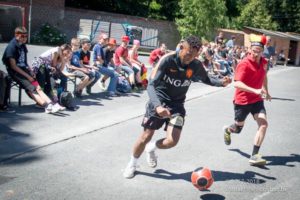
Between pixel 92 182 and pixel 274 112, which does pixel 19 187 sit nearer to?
pixel 92 182

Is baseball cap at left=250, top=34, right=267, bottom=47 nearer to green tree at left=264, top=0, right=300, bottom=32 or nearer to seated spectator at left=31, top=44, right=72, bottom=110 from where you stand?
seated spectator at left=31, top=44, right=72, bottom=110

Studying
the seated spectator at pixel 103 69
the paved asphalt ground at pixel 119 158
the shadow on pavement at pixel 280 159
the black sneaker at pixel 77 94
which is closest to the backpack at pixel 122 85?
the seated spectator at pixel 103 69

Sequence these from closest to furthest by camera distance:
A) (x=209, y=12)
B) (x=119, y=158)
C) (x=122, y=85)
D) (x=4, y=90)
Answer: (x=119, y=158) < (x=4, y=90) < (x=122, y=85) < (x=209, y=12)

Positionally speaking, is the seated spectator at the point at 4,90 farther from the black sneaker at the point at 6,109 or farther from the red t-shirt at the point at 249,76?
the red t-shirt at the point at 249,76

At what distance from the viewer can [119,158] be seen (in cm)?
612

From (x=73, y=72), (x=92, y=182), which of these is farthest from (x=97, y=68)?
(x=92, y=182)

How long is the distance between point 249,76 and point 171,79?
5.81ft

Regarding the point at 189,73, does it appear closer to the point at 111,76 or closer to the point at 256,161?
the point at 256,161

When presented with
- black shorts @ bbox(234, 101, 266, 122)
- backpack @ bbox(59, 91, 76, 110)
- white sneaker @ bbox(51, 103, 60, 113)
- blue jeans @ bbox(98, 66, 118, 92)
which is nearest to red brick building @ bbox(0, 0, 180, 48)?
blue jeans @ bbox(98, 66, 118, 92)

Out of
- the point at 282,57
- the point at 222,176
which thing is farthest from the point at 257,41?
the point at 282,57

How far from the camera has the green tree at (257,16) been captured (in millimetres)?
50031

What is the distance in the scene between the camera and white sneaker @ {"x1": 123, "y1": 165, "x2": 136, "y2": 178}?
17.5 ft

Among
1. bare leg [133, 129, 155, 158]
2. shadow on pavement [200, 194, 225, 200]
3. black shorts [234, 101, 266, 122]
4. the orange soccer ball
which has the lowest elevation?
shadow on pavement [200, 194, 225, 200]

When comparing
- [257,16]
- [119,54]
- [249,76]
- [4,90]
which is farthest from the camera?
→ [257,16]
